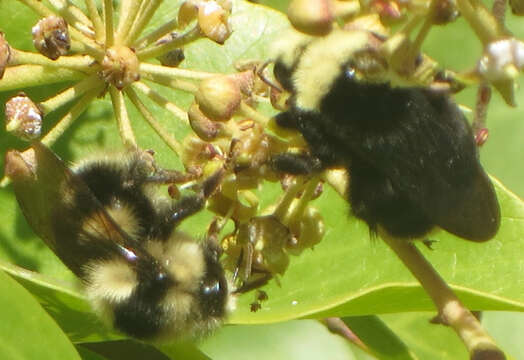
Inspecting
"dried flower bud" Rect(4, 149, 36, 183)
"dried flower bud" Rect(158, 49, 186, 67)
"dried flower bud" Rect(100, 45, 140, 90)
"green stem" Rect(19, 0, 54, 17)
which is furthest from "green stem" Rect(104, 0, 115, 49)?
"dried flower bud" Rect(4, 149, 36, 183)

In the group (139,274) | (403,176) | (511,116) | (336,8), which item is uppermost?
(336,8)

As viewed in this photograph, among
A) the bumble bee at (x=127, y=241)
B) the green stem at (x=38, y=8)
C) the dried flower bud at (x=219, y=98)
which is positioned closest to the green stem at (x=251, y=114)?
the dried flower bud at (x=219, y=98)

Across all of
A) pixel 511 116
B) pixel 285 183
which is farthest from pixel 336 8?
pixel 511 116

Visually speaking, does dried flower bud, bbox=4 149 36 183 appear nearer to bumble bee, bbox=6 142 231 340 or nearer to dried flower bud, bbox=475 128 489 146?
bumble bee, bbox=6 142 231 340

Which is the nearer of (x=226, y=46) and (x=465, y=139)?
(x=465, y=139)

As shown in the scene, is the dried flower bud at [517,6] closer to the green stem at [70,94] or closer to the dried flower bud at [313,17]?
Result: the dried flower bud at [313,17]

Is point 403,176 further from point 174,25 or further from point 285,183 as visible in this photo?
point 174,25
